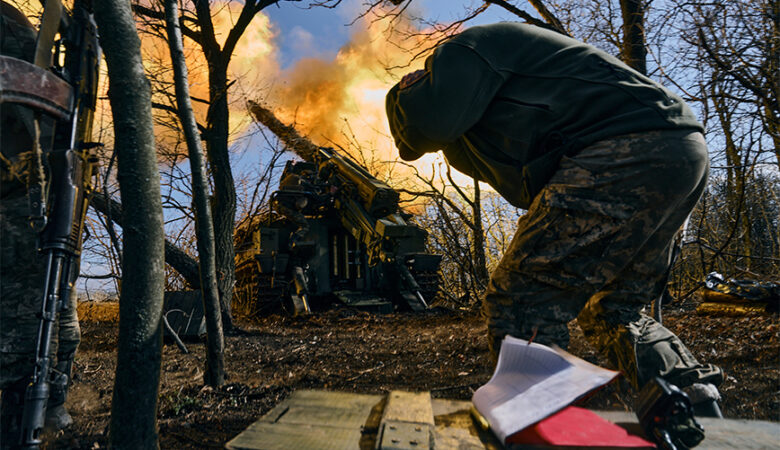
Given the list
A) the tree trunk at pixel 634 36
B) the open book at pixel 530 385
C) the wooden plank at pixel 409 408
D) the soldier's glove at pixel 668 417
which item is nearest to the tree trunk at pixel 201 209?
the wooden plank at pixel 409 408

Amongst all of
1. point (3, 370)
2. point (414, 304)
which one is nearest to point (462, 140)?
point (3, 370)

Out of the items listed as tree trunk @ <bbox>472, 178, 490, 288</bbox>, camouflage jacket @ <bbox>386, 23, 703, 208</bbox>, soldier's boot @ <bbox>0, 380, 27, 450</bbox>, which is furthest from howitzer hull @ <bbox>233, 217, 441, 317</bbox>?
camouflage jacket @ <bbox>386, 23, 703, 208</bbox>

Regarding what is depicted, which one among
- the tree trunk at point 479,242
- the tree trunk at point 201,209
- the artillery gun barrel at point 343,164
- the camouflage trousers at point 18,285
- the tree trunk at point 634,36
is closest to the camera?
the camouflage trousers at point 18,285

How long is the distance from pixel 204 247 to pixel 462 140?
2130 mm

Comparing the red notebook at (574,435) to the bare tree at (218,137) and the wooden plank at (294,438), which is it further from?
the bare tree at (218,137)

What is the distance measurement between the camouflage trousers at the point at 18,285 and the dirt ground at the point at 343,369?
0.51 meters

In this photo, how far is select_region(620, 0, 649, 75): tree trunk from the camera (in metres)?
6.09

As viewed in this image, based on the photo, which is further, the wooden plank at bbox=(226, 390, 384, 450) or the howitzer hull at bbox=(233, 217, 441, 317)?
the howitzer hull at bbox=(233, 217, 441, 317)

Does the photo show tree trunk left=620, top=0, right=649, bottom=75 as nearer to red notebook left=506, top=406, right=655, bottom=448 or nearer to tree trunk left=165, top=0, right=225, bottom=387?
tree trunk left=165, top=0, right=225, bottom=387

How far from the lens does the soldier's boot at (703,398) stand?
6.84 feet

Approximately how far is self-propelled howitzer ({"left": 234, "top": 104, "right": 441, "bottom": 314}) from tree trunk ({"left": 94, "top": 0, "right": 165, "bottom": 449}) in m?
7.27

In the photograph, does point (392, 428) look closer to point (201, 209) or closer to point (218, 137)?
point (201, 209)

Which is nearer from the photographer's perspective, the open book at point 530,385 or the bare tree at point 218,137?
the open book at point 530,385

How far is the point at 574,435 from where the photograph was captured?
1.35 m
